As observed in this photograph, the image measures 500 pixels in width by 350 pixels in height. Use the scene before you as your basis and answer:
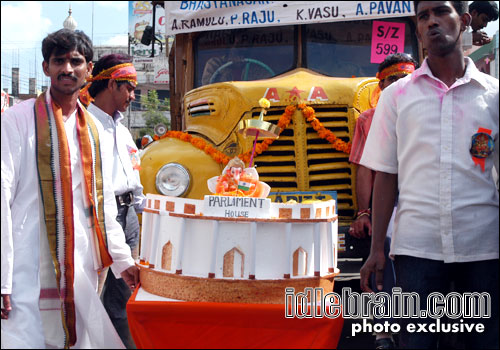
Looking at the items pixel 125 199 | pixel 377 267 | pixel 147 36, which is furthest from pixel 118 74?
pixel 147 36

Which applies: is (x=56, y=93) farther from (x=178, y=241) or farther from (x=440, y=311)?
(x=440, y=311)

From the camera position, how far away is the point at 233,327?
2.72 meters

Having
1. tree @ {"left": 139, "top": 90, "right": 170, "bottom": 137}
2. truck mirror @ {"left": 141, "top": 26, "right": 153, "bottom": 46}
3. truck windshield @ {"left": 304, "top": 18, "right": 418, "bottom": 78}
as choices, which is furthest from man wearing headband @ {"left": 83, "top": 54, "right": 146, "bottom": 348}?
tree @ {"left": 139, "top": 90, "right": 170, "bottom": 137}

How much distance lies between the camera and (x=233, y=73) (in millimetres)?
5723

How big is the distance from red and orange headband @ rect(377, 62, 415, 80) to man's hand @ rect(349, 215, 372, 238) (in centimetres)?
105

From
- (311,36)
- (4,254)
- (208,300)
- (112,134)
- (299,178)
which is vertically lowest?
(208,300)

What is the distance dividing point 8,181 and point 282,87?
8.87ft

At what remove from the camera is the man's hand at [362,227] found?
158 inches

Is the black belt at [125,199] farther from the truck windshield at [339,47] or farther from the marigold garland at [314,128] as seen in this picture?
the truck windshield at [339,47]

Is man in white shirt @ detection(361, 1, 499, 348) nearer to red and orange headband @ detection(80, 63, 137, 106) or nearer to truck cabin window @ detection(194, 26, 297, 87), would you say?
red and orange headband @ detection(80, 63, 137, 106)

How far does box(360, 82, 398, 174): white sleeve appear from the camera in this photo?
2691 millimetres

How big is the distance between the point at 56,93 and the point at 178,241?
38.6 inches

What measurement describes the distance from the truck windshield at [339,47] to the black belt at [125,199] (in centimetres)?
261

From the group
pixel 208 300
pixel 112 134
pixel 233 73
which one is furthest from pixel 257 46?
pixel 208 300
